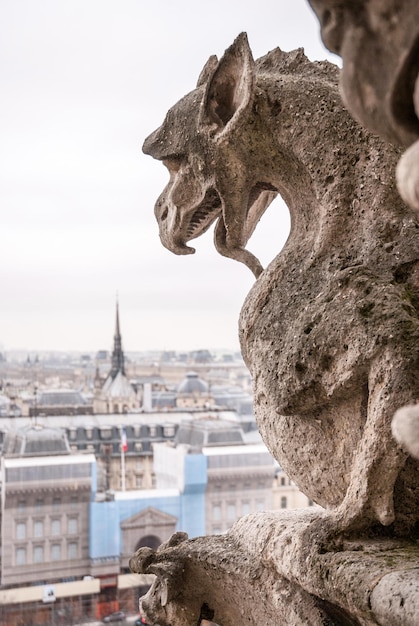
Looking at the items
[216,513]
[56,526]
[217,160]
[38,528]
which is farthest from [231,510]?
[217,160]

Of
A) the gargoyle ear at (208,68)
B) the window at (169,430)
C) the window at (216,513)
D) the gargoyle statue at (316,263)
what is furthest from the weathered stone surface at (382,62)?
the window at (169,430)

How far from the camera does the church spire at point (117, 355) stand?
6.94m

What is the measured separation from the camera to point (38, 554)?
17.5ft

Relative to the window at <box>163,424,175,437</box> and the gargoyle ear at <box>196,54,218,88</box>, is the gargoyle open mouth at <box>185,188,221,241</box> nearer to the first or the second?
the gargoyle ear at <box>196,54,218,88</box>

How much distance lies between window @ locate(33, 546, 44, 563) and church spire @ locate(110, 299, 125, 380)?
1.88 metres

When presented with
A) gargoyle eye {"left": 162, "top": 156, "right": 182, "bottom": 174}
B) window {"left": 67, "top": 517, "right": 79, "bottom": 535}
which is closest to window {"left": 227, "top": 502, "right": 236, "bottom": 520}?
window {"left": 67, "top": 517, "right": 79, "bottom": 535}

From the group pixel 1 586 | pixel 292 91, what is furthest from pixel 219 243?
pixel 1 586

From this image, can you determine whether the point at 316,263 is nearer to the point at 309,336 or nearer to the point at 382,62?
the point at 309,336

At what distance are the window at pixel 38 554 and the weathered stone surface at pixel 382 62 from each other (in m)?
5.06

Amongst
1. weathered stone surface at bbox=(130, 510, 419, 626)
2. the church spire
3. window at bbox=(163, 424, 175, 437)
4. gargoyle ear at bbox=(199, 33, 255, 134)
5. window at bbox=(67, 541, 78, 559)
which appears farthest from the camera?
the church spire

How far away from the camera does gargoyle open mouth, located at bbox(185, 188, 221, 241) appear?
1.56 metres

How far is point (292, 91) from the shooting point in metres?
1.45

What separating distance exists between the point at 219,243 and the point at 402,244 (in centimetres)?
44

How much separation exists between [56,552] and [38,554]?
123 mm
